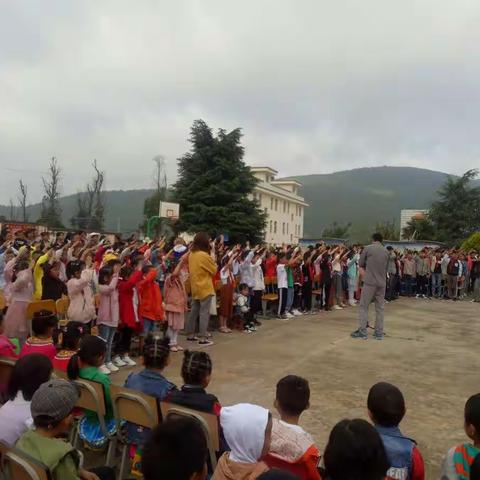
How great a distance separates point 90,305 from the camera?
647cm

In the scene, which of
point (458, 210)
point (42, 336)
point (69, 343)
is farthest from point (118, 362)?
point (458, 210)

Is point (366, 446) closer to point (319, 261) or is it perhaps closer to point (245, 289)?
point (245, 289)

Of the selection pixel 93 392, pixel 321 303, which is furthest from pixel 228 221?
pixel 93 392

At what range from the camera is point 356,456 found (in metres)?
2.02

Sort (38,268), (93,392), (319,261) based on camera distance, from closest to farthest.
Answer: (93,392), (38,268), (319,261)

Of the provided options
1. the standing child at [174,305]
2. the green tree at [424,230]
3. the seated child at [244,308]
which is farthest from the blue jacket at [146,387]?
the green tree at [424,230]

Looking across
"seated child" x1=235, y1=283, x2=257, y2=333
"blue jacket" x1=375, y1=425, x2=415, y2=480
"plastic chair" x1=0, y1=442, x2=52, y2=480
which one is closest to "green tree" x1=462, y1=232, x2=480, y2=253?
"seated child" x1=235, y1=283, x2=257, y2=333

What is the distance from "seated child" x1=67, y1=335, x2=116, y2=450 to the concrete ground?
1867 millimetres

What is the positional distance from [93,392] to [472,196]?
43.9 meters

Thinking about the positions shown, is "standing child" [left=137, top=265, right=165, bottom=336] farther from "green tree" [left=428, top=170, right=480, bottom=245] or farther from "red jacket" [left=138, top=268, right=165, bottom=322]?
"green tree" [left=428, top=170, right=480, bottom=245]

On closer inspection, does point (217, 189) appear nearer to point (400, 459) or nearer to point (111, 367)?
point (111, 367)

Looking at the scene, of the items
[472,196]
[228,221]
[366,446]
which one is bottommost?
[366,446]

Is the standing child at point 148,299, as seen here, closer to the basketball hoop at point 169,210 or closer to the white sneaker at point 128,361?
the white sneaker at point 128,361

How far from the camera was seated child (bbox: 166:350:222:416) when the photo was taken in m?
3.11
